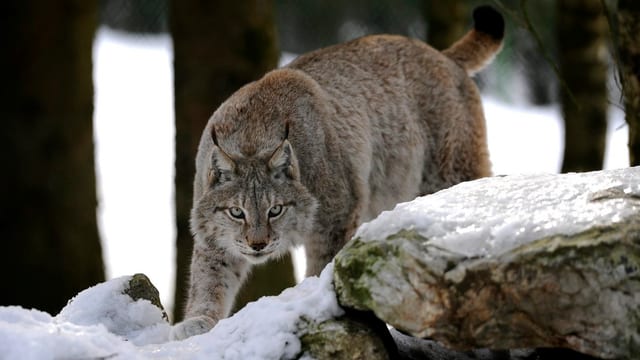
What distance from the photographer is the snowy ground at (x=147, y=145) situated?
538 inches

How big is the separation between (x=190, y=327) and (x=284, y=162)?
961mm

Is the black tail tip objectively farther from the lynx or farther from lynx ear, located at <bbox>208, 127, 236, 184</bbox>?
lynx ear, located at <bbox>208, 127, 236, 184</bbox>

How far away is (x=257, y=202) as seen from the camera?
540cm

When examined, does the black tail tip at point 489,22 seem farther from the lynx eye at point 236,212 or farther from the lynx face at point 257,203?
the lynx eye at point 236,212

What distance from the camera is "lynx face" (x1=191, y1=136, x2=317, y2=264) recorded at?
17.6ft

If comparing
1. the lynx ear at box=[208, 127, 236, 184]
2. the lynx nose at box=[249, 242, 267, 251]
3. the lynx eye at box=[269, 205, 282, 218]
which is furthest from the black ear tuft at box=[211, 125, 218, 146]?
the lynx nose at box=[249, 242, 267, 251]

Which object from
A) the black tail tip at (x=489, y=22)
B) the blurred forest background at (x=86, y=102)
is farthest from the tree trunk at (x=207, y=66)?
the black tail tip at (x=489, y=22)

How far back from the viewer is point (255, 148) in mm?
5547

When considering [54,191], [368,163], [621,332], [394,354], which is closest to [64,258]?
[54,191]

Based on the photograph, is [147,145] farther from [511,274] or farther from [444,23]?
[511,274]

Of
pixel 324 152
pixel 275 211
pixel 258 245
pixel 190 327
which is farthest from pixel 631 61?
pixel 190 327

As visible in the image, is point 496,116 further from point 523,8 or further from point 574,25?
point 523,8

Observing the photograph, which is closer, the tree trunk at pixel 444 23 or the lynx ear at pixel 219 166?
the lynx ear at pixel 219 166

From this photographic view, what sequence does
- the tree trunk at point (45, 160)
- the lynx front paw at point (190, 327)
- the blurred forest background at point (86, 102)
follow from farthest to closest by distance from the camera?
the tree trunk at point (45, 160) → the blurred forest background at point (86, 102) → the lynx front paw at point (190, 327)
